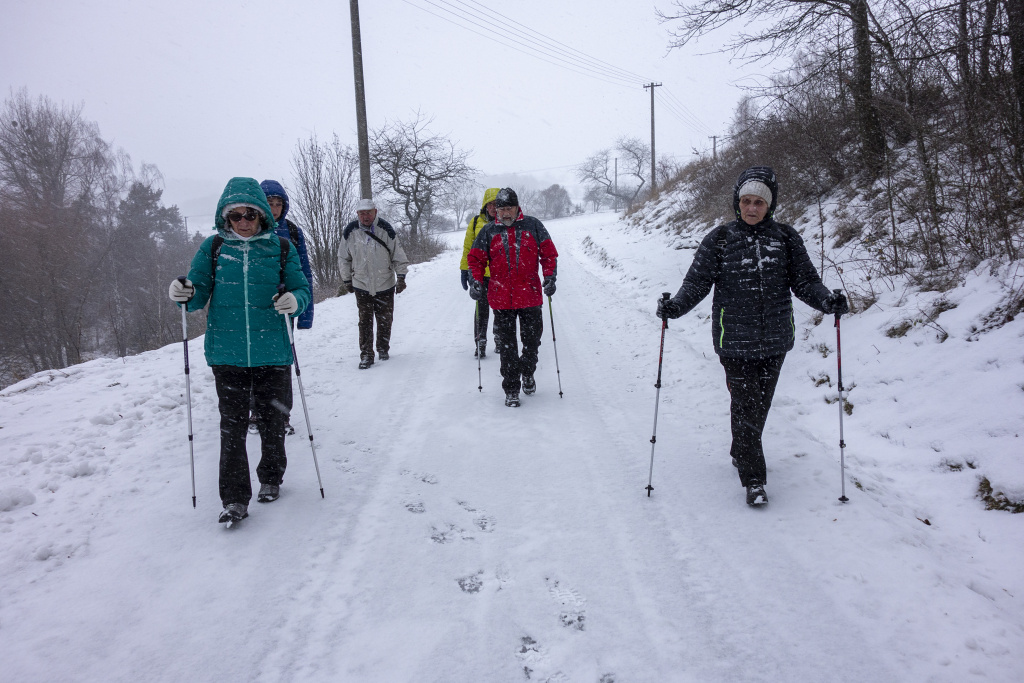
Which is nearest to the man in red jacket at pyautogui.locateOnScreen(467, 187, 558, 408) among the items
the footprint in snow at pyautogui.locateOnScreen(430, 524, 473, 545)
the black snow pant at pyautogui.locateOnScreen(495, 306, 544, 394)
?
the black snow pant at pyautogui.locateOnScreen(495, 306, 544, 394)

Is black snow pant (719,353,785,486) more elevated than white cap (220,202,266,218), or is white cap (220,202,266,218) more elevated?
white cap (220,202,266,218)

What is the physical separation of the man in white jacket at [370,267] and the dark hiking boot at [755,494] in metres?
4.94

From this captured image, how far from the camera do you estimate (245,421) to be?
3250mm

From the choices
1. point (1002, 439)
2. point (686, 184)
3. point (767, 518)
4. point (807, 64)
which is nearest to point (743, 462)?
point (767, 518)

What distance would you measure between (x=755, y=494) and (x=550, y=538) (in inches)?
54.1

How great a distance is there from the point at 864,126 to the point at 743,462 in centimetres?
817

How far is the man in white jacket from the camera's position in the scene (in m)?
6.85

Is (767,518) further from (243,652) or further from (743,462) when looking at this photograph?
(243,652)

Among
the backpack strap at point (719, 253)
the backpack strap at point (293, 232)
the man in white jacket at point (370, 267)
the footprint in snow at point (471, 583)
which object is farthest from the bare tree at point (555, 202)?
the footprint in snow at point (471, 583)

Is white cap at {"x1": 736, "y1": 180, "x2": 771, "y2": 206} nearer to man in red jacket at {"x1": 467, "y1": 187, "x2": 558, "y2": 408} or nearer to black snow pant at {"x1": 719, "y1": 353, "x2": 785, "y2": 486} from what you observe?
black snow pant at {"x1": 719, "y1": 353, "x2": 785, "y2": 486}

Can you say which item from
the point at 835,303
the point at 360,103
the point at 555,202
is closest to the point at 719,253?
the point at 835,303

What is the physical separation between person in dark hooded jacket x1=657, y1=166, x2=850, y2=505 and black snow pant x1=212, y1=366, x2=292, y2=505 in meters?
2.99

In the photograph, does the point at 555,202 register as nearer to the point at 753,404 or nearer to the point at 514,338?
the point at 514,338

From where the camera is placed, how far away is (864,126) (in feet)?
28.0
